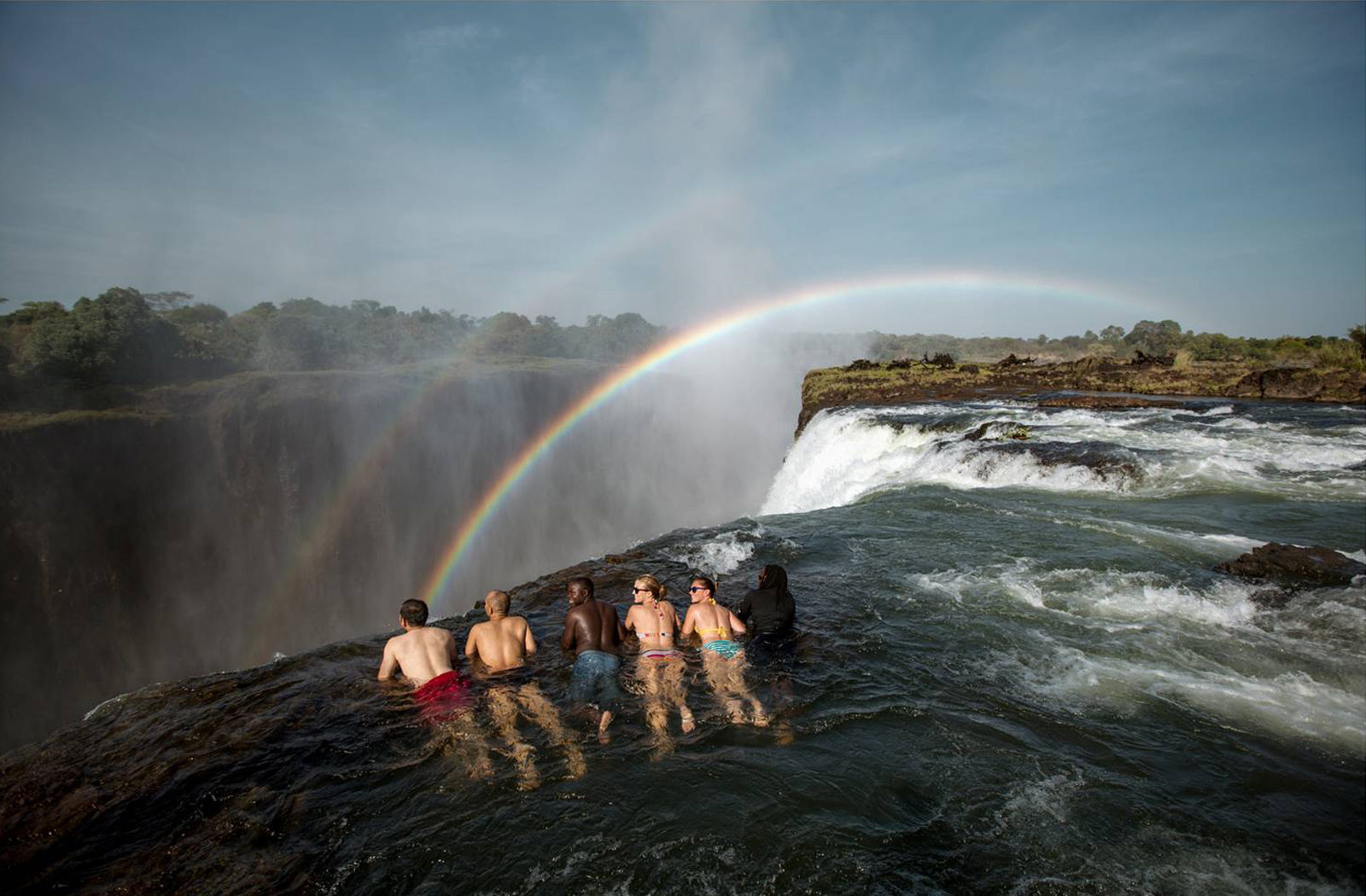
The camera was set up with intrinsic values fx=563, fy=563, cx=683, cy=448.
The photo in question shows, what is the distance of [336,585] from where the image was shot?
27.8 meters

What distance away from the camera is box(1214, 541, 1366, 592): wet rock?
6641 mm

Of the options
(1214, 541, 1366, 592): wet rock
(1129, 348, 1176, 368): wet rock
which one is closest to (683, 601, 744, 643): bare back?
(1214, 541, 1366, 592): wet rock

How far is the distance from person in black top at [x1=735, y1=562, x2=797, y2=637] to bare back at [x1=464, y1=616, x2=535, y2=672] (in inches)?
101

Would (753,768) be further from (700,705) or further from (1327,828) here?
(1327,828)

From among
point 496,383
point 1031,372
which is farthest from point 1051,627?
point 496,383

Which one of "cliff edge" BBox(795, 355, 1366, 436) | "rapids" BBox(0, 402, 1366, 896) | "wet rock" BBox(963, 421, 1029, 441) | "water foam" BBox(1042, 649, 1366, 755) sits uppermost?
"cliff edge" BBox(795, 355, 1366, 436)

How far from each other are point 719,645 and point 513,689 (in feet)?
7.26

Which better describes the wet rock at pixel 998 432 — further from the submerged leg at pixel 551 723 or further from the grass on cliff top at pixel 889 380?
the submerged leg at pixel 551 723

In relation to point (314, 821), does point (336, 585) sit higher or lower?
lower

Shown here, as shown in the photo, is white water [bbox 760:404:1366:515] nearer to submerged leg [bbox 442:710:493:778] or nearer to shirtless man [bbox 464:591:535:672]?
shirtless man [bbox 464:591:535:672]

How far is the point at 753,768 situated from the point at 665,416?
46.1m

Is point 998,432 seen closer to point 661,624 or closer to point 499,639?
point 661,624

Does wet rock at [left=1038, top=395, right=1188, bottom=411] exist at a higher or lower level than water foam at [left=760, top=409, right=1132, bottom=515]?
higher

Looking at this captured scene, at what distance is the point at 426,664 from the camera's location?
228 inches
